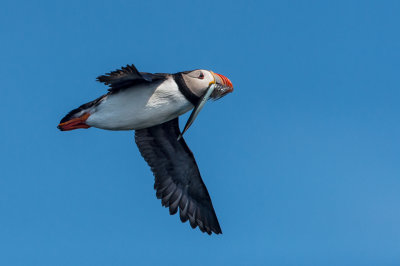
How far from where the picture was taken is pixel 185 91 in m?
15.0

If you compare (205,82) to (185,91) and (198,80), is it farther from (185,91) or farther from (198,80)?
(185,91)

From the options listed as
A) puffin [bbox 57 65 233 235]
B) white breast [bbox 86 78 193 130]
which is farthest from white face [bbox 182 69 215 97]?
white breast [bbox 86 78 193 130]

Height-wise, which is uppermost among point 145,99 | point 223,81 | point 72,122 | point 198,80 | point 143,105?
point 223,81

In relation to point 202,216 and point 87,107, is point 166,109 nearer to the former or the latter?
point 87,107

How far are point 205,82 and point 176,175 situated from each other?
3.50 metres

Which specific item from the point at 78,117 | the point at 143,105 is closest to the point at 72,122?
the point at 78,117

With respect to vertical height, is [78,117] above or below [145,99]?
below

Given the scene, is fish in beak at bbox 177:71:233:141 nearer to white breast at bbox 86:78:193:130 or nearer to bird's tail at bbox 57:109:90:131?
white breast at bbox 86:78:193:130

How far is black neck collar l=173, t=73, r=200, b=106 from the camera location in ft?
49.1

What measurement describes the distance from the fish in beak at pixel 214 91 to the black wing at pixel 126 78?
102 cm

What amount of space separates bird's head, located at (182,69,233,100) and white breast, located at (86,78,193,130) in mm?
318

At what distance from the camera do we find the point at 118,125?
15211 millimetres

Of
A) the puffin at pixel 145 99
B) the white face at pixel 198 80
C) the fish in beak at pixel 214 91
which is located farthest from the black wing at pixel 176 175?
the white face at pixel 198 80

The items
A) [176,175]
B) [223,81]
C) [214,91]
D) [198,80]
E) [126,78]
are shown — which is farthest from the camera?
[176,175]
